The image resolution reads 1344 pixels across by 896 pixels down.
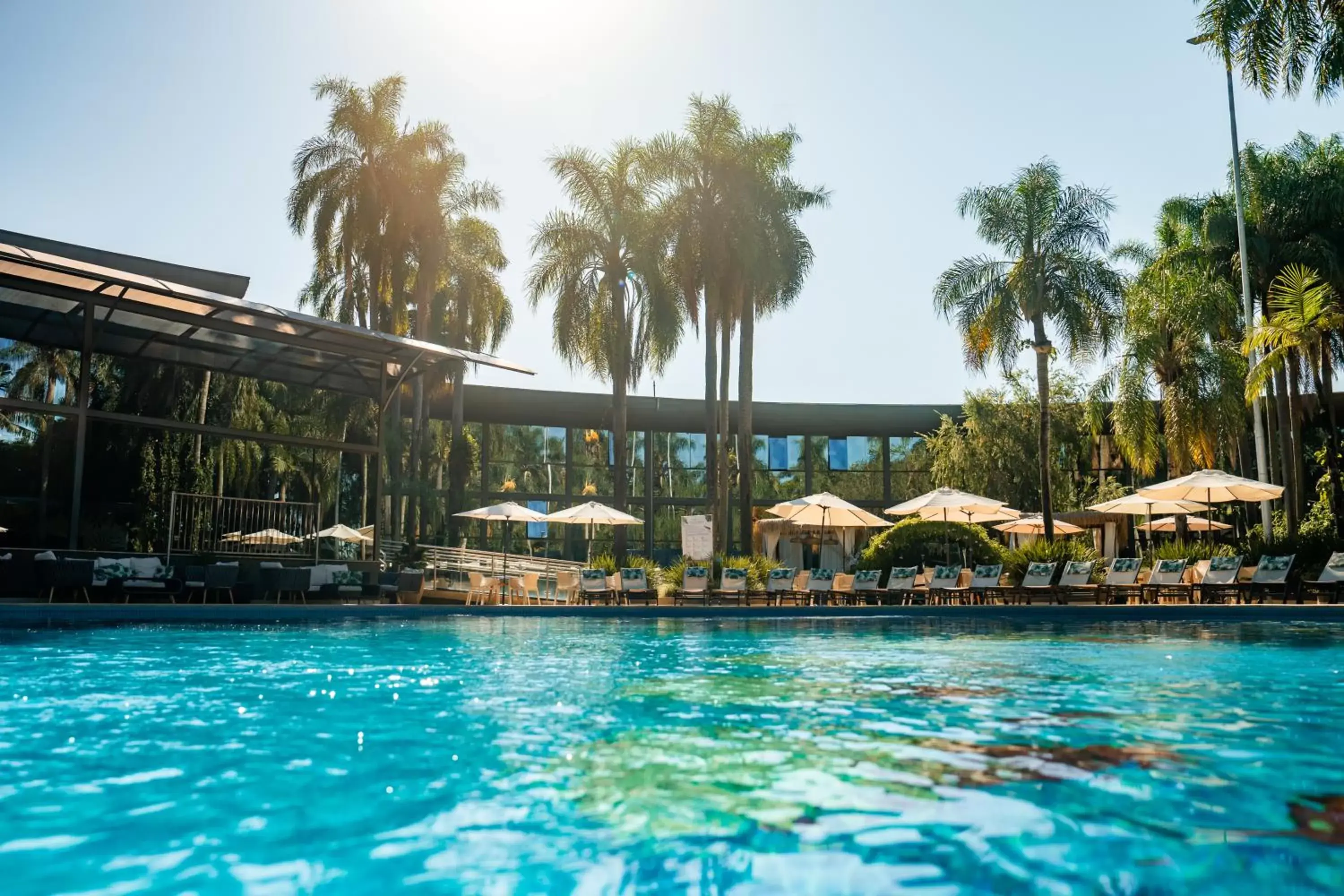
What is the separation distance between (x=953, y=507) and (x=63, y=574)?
1533 centimetres

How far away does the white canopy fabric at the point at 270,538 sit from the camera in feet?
62.1

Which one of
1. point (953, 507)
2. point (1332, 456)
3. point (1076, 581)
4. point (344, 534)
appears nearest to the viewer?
point (1076, 581)

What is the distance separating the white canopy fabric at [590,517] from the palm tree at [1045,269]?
9564 mm

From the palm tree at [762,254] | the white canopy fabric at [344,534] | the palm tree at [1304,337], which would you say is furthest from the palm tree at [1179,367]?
the white canopy fabric at [344,534]

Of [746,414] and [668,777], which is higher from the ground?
[746,414]

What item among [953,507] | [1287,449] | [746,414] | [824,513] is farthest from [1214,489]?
[746,414]

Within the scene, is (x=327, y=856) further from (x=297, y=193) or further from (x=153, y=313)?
(x=297, y=193)

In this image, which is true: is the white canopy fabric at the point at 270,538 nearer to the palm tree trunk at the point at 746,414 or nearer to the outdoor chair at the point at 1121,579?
the palm tree trunk at the point at 746,414

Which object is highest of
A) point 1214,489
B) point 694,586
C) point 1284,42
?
point 1284,42

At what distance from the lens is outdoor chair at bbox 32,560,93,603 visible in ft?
48.6

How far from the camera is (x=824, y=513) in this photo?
70.1 feet

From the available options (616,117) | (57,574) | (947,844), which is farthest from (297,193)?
(947,844)

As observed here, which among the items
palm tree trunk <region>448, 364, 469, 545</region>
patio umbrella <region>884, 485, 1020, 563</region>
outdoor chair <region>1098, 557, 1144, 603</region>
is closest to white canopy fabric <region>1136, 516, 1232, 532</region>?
patio umbrella <region>884, 485, 1020, 563</region>

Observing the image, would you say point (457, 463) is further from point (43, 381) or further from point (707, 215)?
point (43, 381)
